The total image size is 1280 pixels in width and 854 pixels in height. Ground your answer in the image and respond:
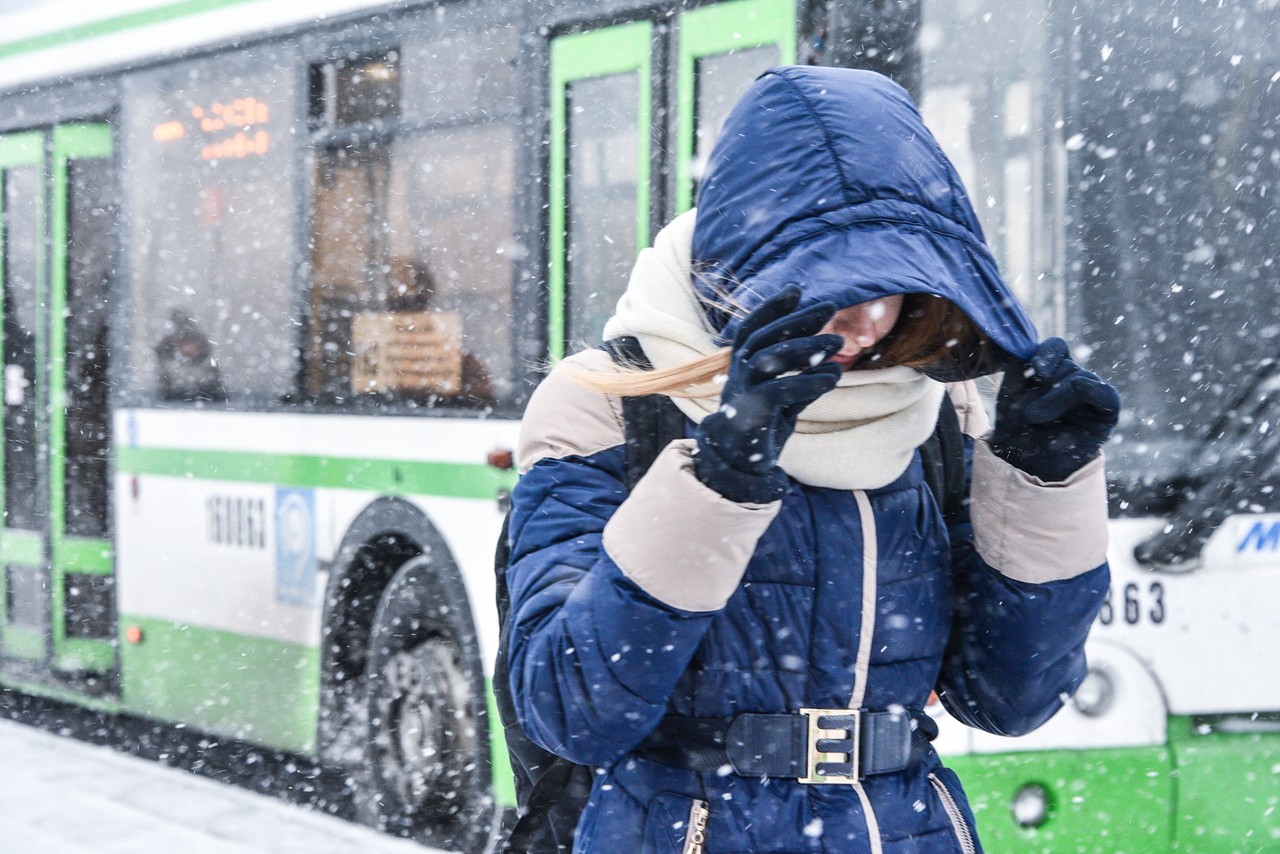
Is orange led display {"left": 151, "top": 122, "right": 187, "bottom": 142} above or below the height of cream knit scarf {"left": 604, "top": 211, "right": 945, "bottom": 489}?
above

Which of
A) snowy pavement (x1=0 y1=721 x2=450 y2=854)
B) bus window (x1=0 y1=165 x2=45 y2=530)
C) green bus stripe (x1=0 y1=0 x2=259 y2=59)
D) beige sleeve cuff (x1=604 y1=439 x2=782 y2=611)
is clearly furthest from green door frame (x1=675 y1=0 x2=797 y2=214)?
bus window (x1=0 y1=165 x2=45 y2=530)

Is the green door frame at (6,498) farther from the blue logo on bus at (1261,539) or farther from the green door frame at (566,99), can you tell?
the blue logo on bus at (1261,539)

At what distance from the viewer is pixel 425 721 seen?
5.97 metres

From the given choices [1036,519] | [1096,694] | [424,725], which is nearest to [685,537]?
[1036,519]

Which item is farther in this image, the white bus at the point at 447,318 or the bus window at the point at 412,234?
the bus window at the point at 412,234

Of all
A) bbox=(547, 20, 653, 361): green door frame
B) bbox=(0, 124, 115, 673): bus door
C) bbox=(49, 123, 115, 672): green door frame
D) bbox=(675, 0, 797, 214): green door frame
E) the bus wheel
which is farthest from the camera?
bbox=(49, 123, 115, 672): green door frame

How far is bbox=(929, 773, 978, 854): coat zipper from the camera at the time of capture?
1874 mm

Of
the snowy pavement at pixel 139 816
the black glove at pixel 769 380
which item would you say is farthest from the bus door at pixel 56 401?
the black glove at pixel 769 380

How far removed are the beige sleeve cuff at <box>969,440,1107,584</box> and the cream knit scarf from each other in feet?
0.32

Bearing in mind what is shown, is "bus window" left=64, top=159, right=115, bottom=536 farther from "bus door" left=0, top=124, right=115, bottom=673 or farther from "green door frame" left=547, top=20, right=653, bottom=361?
"green door frame" left=547, top=20, right=653, bottom=361

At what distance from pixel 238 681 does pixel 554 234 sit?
2588 millimetres

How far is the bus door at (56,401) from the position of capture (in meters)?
7.78

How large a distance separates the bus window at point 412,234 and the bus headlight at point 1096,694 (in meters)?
2.22

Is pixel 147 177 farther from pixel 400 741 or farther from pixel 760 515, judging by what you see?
pixel 760 515
